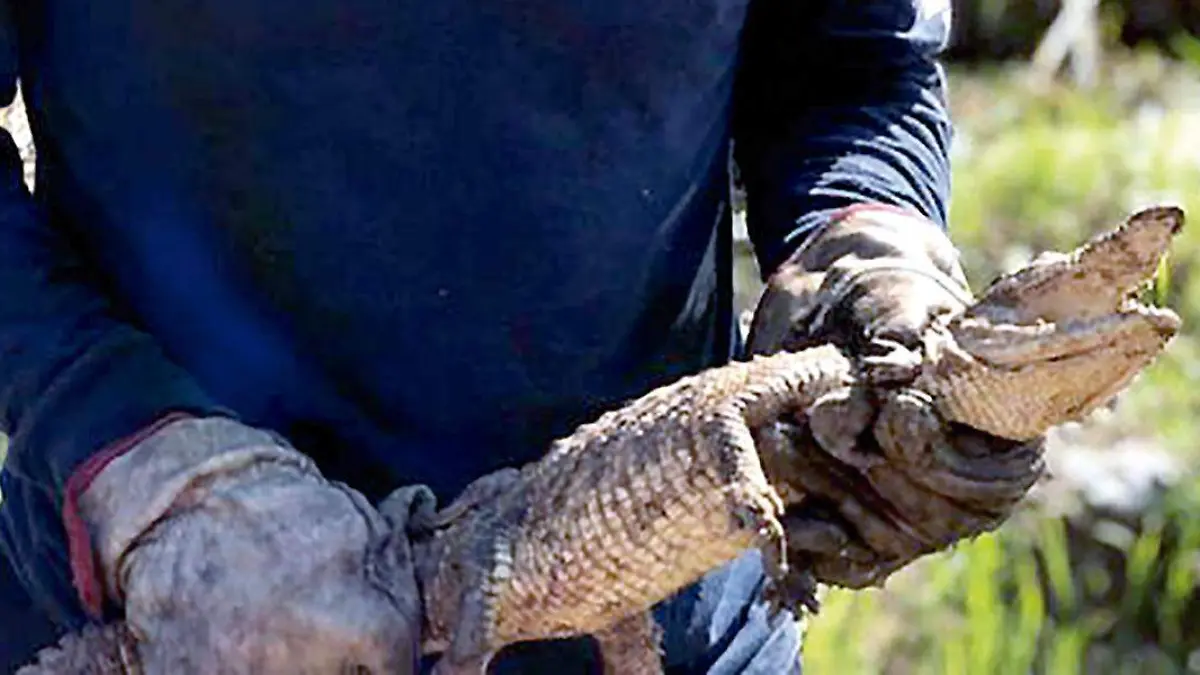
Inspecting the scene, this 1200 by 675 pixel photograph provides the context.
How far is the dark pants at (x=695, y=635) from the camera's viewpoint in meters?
2.26

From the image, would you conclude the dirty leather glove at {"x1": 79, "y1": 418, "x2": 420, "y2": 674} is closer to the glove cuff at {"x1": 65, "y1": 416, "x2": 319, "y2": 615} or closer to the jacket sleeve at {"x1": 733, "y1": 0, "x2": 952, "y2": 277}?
the glove cuff at {"x1": 65, "y1": 416, "x2": 319, "y2": 615}

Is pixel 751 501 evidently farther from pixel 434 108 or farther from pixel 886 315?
pixel 434 108

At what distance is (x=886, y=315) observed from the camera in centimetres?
209

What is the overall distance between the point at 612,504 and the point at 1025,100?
412 cm

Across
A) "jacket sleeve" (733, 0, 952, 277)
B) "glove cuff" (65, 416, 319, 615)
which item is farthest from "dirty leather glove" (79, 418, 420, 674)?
"jacket sleeve" (733, 0, 952, 277)

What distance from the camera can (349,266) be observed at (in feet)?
7.06

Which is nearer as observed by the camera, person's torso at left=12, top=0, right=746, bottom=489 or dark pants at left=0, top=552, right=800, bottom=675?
person's torso at left=12, top=0, right=746, bottom=489

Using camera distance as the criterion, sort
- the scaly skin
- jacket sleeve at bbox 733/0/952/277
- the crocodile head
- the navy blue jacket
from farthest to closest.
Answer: jacket sleeve at bbox 733/0/952/277 < the navy blue jacket < the scaly skin < the crocodile head

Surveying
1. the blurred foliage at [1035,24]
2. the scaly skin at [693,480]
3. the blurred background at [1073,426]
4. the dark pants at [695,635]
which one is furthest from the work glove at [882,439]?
the blurred foliage at [1035,24]

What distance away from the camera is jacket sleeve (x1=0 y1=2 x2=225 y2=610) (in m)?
2.03

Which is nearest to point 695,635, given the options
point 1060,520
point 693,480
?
point 693,480

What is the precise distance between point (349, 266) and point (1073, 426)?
2521mm

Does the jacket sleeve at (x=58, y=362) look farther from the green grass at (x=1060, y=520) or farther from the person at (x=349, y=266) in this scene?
the green grass at (x=1060, y=520)

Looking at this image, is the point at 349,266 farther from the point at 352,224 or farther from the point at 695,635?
the point at 695,635
